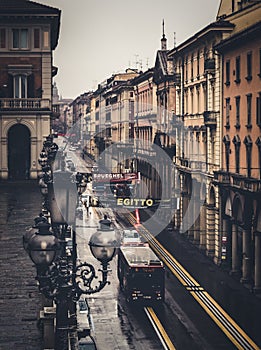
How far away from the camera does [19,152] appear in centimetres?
5766

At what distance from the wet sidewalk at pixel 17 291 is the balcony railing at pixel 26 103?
25425 mm

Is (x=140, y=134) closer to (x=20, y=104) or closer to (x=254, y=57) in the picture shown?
(x=20, y=104)

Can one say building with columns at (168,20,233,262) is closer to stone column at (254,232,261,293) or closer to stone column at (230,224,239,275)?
stone column at (230,224,239,275)

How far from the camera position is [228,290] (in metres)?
40.1

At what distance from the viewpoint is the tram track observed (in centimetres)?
2948

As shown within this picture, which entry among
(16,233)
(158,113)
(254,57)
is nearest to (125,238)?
(254,57)

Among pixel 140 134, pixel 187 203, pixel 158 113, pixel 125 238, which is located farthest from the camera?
pixel 140 134

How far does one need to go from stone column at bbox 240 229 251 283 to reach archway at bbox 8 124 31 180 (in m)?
18.6

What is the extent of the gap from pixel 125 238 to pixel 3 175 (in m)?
13.5

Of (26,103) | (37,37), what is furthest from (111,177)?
(37,37)

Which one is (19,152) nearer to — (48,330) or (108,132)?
(48,330)

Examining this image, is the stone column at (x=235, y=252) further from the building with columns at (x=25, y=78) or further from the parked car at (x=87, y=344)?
the parked car at (x=87, y=344)

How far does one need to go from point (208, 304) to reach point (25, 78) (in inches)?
1030

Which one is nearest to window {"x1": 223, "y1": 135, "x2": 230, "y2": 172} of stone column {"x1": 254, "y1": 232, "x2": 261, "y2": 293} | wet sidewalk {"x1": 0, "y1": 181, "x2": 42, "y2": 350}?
stone column {"x1": 254, "y1": 232, "x2": 261, "y2": 293}
